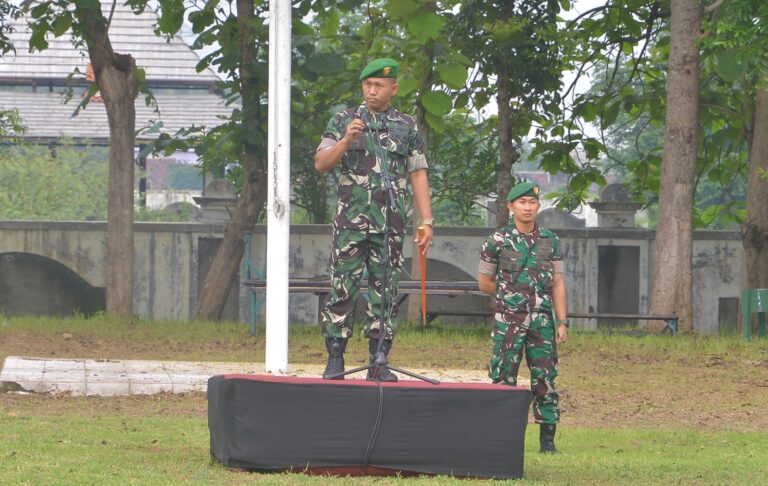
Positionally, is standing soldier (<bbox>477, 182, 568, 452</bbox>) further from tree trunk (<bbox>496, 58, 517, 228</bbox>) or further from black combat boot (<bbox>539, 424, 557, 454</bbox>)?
tree trunk (<bbox>496, 58, 517, 228</bbox>)

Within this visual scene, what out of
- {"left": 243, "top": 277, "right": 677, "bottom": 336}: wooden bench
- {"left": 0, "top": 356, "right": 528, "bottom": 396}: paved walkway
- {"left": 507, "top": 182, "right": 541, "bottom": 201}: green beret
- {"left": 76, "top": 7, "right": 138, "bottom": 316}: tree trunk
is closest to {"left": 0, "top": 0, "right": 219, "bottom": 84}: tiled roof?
{"left": 76, "top": 7, "right": 138, "bottom": 316}: tree trunk

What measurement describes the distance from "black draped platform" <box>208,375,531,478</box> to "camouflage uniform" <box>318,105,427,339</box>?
2.94 feet

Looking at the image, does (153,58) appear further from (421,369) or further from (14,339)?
(421,369)

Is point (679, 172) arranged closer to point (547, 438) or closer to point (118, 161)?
point (118, 161)

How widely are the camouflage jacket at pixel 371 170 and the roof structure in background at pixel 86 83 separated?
3376cm

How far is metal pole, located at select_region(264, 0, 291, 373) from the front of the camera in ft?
34.5

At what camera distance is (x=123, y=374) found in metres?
11.7

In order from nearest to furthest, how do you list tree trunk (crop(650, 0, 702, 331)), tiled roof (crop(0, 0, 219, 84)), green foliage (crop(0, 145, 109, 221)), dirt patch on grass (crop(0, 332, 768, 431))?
1. dirt patch on grass (crop(0, 332, 768, 431))
2. tree trunk (crop(650, 0, 702, 331))
3. green foliage (crop(0, 145, 109, 221))
4. tiled roof (crop(0, 0, 219, 84))

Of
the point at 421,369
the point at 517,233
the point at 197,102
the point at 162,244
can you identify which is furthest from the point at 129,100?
the point at 197,102

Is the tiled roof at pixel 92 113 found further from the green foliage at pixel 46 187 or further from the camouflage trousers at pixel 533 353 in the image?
the camouflage trousers at pixel 533 353

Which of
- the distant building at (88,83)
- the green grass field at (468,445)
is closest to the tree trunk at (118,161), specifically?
the green grass field at (468,445)

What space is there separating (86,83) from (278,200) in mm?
32857

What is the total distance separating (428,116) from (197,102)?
92.8 feet

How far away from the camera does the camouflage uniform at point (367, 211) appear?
25.0 ft
